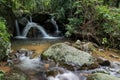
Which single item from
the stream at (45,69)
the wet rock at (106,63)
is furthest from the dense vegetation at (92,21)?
the wet rock at (106,63)

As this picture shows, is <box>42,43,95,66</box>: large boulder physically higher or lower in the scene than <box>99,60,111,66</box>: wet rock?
higher

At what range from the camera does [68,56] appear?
8094 millimetres

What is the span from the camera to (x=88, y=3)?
37.1ft

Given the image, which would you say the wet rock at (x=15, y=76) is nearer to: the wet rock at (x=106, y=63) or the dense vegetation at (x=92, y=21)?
the wet rock at (x=106, y=63)

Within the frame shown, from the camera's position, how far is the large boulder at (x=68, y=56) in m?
7.86

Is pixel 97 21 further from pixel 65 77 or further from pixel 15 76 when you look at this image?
pixel 15 76

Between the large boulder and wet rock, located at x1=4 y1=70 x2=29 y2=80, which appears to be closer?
wet rock, located at x1=4 y1=70 x2=29 y2=80

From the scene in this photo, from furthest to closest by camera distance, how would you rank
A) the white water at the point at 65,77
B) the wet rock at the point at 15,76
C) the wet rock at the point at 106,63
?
the wet rock at the point at 106,63, the white water at the point at 65,77, the wet rock at the point at 15,76

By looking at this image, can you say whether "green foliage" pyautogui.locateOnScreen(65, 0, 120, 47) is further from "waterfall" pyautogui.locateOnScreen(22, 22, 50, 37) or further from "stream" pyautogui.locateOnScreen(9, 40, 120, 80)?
"waterfall" pyautogui.locateOnScreen(22, 22, 50, 37)

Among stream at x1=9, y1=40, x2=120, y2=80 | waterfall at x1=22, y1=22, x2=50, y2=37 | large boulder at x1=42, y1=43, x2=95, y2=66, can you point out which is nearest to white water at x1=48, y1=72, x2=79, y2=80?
stream at x1=9, y1=40, x2=120, y2=80

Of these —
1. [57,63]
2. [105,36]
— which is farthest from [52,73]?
[105,36]

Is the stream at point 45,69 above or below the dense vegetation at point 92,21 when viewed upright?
below

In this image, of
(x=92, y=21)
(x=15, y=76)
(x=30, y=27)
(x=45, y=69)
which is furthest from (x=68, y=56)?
(x=30, y=27)

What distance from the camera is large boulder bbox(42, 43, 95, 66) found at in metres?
7.86
